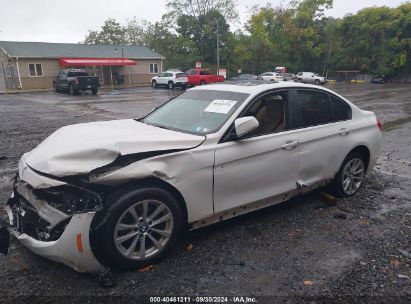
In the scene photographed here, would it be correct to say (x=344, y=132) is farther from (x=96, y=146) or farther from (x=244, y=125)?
(x=96, y=146)

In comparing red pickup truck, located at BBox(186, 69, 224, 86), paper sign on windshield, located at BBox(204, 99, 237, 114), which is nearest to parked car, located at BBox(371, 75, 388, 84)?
red pickup truck, located at BBox(186, 69, 224, 86)

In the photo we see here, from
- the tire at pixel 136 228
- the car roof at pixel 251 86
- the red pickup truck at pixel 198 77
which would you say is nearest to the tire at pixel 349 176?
the car roof at pixel 251 86

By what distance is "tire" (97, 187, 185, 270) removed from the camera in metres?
2.95

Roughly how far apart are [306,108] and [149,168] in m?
2.31

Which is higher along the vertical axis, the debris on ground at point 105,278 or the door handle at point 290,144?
the door handle at point 290,144

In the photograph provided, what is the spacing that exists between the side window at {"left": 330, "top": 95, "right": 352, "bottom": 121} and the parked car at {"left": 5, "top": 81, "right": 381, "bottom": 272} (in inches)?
0.9

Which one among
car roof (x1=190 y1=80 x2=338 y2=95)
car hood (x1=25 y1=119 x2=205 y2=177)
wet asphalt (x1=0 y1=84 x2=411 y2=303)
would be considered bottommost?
wet asphalt (x1=0 y1=84 x2=411 y2=303)

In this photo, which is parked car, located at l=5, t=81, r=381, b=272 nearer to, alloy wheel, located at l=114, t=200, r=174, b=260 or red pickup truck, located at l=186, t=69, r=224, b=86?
alloy wheel, located at l=114, t=200, r=174, b=260

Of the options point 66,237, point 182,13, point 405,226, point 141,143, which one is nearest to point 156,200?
point 141,143

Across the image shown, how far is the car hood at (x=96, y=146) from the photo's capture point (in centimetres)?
302

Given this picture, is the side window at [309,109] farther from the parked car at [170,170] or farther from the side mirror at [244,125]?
the side mirror at [244,125]

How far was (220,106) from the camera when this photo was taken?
3.97 metres

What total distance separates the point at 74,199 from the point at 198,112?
68.0 inches

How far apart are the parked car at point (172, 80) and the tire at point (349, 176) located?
27.8m
